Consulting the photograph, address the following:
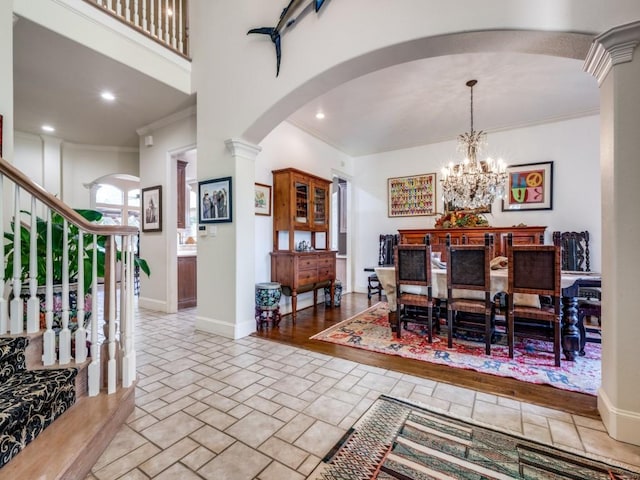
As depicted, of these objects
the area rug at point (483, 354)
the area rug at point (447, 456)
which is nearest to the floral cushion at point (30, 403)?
the area rug at point (447, 456)

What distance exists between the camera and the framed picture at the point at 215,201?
3.42 meters

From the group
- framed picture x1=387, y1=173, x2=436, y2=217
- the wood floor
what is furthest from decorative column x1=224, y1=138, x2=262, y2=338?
framed picture x1=387, y1=173, x2=436, y2=217

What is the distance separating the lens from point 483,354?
112 inches

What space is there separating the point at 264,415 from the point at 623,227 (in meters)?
2.32

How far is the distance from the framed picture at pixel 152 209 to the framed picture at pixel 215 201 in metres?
1.40

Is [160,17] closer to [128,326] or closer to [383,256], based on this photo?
[128,326]

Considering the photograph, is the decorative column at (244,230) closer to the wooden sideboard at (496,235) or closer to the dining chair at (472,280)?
the dining chair at (472,280)

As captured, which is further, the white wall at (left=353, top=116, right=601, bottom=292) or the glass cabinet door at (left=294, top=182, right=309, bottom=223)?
the white wall at (left=353, top=116, right=601, bottom=292)

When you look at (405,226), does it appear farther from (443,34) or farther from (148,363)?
(148,363)

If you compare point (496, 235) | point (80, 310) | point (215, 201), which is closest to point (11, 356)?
point (80, 310)

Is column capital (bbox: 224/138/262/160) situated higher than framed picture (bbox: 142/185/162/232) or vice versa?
column capital (bbox: 224/138/262/160)

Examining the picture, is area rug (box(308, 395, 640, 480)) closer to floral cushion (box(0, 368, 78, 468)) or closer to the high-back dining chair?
floral cushion (box(0, 368, 78, 468))

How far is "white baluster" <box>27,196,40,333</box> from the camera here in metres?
1.68

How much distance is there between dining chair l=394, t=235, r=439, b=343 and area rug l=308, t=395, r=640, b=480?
1.42 meters
